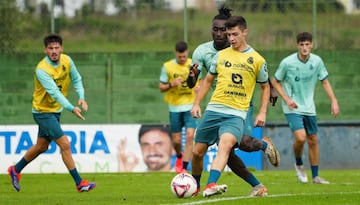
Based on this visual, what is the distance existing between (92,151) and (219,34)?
23.8 ft

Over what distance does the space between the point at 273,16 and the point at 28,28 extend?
18.1 ft

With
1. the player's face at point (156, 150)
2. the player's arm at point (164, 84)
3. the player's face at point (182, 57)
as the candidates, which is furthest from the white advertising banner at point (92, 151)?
the player's face at point (182, 57)

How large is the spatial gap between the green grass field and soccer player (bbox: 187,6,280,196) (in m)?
0.26

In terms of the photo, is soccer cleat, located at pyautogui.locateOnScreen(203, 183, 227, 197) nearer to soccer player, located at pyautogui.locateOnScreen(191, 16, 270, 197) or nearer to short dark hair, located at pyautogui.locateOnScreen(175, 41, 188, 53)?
soccer player, located at pyautogui.locateOnScreen(191, 16, 270, 197)

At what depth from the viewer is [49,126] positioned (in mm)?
13547

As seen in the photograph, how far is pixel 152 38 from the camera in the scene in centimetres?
2228

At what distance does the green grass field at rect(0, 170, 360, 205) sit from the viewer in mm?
11133

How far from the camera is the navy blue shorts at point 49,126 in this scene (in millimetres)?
13500

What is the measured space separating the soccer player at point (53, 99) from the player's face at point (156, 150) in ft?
17.8

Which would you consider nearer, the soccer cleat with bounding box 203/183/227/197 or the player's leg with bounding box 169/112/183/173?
the soccer cleat with bounding box 203/183/227/197

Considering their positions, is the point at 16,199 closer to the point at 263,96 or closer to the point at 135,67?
the point at 263,96

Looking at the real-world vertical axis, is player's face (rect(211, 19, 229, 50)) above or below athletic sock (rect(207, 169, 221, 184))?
above

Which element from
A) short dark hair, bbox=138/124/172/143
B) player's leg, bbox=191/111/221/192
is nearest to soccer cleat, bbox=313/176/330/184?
player's leg, bbox=191/111/221/192

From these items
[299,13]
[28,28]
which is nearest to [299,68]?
[299,13]
